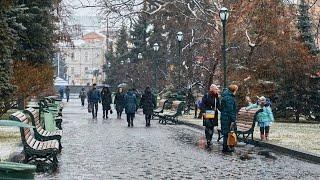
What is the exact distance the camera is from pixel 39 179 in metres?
12.1

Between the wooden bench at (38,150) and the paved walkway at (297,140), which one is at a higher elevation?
the wooden bench at (38,150)

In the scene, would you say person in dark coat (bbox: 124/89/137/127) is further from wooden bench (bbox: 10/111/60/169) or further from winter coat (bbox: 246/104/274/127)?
wooden bench (bbox: 10/111/60/169)

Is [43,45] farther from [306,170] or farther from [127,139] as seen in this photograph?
[306,170]

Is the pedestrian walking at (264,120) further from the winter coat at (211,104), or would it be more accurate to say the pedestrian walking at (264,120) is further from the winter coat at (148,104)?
the winter coat at (148,104)

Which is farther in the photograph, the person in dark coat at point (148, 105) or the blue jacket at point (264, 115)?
the person in dark coat at point (148, 105)

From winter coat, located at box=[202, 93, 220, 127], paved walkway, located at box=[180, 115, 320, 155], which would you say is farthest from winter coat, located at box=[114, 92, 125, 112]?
winter coat, located at box=[202, 93, 220, 127]

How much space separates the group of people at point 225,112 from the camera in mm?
18875

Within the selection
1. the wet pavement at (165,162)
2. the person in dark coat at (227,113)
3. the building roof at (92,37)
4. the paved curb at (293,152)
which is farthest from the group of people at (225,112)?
the building roof at (92,37)

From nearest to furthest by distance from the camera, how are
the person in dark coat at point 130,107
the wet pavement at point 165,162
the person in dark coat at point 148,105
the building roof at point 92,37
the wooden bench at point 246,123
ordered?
the wet pavement at point 165,162 < the wooden bench at point 246,123 < the person in dark coat at point 130,107 < the person in dark coat at point 148,105 < the building roof at point 92,37

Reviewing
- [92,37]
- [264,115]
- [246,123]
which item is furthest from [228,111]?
[92,37]

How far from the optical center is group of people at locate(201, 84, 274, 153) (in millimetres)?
18875

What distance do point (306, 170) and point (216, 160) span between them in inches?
101

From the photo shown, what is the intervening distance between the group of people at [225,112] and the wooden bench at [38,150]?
5.78 meters

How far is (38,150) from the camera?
533 inches
